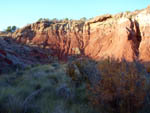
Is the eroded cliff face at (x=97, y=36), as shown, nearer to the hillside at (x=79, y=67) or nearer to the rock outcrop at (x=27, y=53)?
the hillside at (x=79, y=67)

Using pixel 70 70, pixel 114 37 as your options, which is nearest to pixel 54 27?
pixel 114 37

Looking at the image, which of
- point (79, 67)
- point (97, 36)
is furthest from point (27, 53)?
point (79, 67)

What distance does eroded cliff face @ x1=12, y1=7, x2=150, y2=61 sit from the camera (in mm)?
18309

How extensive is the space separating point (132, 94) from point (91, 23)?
25304 millimetres

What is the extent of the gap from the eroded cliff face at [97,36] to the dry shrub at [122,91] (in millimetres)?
14037

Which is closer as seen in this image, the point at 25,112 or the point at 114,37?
the point at 25,112

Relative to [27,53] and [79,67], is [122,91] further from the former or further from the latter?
[27,53]

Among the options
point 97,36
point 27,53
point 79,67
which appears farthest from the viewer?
point 97,36

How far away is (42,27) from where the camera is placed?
28797 mm

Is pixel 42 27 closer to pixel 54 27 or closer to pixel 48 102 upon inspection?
pixel 54 27

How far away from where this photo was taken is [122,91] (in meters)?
3.13

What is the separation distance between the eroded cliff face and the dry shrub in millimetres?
14037

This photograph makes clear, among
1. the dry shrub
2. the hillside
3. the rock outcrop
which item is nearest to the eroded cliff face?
the hillside

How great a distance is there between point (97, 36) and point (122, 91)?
22.6m
